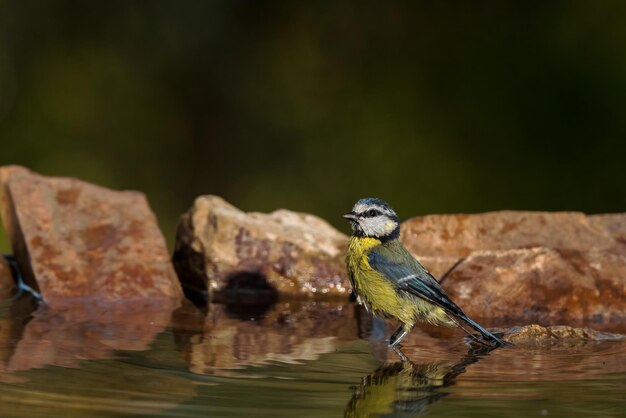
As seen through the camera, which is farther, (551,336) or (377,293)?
(377,293)

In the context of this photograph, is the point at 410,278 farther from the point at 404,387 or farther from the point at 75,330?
the point at 75,330

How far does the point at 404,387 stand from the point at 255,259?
2260mm

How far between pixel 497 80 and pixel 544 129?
47cm

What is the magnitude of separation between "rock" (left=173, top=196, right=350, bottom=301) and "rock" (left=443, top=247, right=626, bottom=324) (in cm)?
78

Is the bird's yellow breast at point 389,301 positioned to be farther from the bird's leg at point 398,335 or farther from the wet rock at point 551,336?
the wet rock at point 551,336

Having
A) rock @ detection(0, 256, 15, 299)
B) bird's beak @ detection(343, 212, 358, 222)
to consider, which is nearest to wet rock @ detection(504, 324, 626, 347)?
bird's beak @ detection(343, 212, 358, 222)

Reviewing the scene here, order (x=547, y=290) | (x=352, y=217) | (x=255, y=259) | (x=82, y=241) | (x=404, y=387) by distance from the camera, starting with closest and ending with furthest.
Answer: (x=404, y=387) < (x=352, y=217) < (x=547, y=290) < (x=82, y=241) < (x=255, y=259)

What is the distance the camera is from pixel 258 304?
4.82 meters

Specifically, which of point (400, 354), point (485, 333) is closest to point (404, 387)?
point (400, 354)

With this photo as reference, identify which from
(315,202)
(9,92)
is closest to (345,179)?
(315,202)

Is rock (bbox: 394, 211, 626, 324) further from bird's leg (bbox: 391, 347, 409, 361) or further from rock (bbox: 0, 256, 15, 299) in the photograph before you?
rock (bbox: 0, 256, 15, 299)

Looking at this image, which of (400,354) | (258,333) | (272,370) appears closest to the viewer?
(272,370)

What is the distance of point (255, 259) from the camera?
5176mm

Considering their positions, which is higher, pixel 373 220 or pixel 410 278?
pixel 373 220
